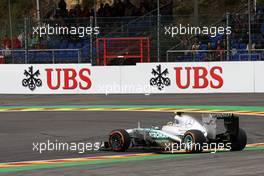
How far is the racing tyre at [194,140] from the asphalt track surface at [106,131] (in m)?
0.16

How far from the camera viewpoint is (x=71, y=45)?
95.8ft

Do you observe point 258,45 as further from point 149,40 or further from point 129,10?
point 129,10

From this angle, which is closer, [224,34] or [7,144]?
[7,144]

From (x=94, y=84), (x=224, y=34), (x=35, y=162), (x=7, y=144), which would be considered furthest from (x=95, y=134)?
(x=224, y=34)

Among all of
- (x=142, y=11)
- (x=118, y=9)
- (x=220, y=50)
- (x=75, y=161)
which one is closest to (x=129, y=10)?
(x=142, y=11)

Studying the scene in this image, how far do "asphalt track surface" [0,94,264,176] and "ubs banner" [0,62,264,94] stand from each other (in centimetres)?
72

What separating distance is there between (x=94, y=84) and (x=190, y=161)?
1584cm

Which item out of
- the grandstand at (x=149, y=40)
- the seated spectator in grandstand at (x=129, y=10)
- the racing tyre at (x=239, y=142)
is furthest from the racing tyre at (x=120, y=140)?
the seated spectator in grandstand at (x=129, y=10)

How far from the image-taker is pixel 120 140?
11.6 metres

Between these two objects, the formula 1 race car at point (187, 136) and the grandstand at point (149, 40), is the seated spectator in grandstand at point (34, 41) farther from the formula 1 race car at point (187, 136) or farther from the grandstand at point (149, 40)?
the formula 1 race car at point (187, 136)

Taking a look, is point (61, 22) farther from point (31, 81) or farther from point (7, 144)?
point (7, 144)

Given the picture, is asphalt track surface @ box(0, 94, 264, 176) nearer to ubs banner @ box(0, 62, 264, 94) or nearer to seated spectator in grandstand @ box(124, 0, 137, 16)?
ubs banner @ box(0, 62, 264, 94)

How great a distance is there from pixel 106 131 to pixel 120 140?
346 cm

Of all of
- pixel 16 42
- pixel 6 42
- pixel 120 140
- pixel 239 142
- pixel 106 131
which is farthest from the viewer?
pixel 6 42
